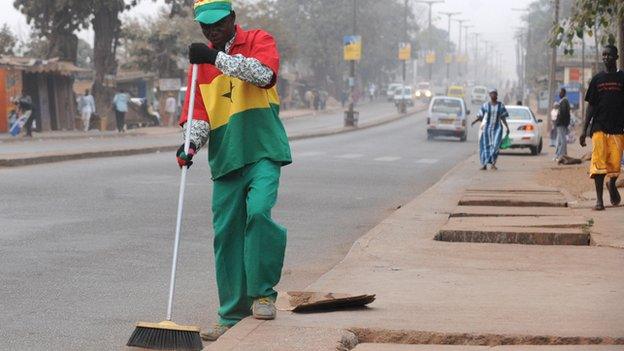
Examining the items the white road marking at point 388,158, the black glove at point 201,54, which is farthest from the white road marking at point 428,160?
the black glove at point 201,54

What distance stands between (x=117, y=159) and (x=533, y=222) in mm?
16329

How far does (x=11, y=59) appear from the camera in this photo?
45000 mm

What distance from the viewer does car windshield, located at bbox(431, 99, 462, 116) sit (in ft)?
158

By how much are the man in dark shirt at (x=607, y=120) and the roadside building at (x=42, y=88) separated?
31.2 m

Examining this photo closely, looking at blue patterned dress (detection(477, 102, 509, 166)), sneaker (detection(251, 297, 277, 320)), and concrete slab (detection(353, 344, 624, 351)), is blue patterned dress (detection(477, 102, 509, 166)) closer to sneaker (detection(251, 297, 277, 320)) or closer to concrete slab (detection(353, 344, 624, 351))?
sneaker (detection(251, 297, 277, 320))

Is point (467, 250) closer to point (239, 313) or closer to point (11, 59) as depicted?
point (239, 313)

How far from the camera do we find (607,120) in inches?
549

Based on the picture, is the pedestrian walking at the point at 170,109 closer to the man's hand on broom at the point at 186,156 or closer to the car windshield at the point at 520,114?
the car windshield at the point at 520,114

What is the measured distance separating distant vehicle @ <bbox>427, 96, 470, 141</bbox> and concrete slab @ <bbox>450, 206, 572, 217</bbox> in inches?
1315

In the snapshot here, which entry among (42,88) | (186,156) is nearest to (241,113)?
(186,156)

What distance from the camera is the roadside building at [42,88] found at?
4328 cm

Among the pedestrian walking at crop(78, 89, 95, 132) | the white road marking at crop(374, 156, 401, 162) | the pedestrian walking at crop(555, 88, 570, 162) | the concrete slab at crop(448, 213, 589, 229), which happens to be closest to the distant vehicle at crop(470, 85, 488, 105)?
the pedestrian walking at crop(78, 89, 95, 132)

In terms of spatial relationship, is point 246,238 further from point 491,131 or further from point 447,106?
point 447,106

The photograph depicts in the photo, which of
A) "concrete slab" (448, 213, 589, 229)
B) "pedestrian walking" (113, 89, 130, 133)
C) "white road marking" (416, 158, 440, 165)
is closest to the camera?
"concrete slab" (448, 213, 589, 229)
